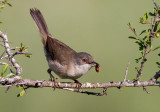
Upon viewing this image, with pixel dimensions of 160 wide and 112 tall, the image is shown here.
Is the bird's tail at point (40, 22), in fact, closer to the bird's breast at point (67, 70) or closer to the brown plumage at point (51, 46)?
the brown plumage at point (51, 46)

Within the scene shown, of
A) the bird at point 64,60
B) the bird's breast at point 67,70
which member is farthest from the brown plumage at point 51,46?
the bird's breast at point 67,70

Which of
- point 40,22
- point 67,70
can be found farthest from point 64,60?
point 40,22

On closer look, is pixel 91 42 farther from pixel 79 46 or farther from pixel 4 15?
pixel 4 15

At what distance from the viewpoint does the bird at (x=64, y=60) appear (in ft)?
19.5

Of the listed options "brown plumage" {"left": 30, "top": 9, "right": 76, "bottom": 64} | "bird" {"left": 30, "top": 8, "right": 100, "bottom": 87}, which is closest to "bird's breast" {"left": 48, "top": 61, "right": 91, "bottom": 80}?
"bird" {"left": 30, "top": 8, "right": 100, "bottom": 87}

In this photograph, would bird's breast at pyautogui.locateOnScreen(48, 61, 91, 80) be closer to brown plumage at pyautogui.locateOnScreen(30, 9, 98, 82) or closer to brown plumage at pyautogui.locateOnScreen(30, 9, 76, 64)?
brown plumage at pyautogui.locateOnScreen(30, 9, 98, 82)

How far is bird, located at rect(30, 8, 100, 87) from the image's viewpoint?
5.95m

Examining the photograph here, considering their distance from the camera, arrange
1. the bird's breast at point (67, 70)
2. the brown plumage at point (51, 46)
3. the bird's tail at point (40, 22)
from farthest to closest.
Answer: the bird's tail at point (40, 22)
the brown plumage at point (51, 46)
the bird's breast at point (67, 70)

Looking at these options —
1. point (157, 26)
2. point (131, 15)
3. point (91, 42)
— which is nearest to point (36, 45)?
point (91, 42)

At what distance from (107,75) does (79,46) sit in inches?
75.2

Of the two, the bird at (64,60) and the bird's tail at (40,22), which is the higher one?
the bird's tail at (40,22)

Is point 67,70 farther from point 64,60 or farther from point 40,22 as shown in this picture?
point 40,22

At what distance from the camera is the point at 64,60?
623 cm

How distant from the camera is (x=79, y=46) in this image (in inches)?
404
